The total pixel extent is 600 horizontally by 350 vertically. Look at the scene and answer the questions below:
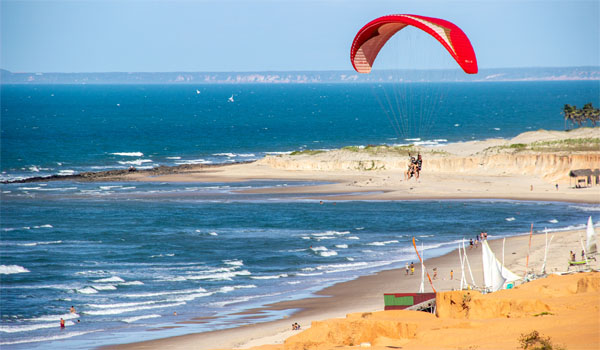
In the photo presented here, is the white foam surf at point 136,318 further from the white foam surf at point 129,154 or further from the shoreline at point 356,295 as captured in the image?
the white foam surf at point 129,154

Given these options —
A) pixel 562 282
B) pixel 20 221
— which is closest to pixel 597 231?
pixel 562 282

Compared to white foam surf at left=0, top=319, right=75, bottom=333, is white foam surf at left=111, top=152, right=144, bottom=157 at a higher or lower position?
higher

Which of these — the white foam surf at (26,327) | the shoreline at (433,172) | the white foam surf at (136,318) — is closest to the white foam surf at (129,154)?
the shoreline at (433,172)

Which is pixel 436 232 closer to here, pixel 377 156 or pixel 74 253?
pixel 74 253

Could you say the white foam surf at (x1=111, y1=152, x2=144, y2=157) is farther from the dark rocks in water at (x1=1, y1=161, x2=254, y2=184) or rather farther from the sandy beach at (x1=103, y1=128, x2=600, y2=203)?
the sandy beach at (x1=103, y1=128, x2=600, y2=203)

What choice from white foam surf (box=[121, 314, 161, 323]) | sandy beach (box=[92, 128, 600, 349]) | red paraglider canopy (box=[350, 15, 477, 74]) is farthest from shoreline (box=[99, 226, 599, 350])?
red paraglider canopy (box=[350, 15, 477, 74])

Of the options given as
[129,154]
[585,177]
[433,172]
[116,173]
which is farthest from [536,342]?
[129,154]
